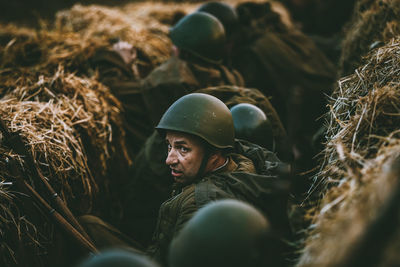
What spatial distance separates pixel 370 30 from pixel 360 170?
12.1 ft

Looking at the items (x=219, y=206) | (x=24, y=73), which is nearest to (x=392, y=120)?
(x=219, y=206)

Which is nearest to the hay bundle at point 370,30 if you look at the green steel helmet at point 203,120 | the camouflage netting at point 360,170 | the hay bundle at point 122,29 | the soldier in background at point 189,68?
the camouflage netting at point 360,170

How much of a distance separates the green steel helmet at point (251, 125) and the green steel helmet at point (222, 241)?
216 cm

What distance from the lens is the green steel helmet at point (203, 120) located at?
9.69 feet

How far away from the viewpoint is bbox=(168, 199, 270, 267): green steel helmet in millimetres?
1744

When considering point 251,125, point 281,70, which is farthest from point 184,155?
point 281,70

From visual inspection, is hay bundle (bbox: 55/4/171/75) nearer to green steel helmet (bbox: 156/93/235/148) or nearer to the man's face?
green steel helmet (bbox: 156/93/235/148)

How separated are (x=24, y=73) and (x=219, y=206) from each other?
12.5 ft

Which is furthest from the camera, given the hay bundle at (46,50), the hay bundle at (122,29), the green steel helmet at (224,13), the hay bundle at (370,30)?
the green steel helmet at (224,13)

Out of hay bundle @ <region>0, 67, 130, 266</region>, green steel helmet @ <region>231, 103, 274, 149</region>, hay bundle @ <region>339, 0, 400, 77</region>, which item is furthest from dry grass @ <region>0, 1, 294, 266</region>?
hay bundle @ <region>339, 0, 400, 77</region>

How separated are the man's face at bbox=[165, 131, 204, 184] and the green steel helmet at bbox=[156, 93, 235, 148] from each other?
3.1 inches

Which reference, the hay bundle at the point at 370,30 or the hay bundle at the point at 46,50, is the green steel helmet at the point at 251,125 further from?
the hay bundle at the point at 46,50

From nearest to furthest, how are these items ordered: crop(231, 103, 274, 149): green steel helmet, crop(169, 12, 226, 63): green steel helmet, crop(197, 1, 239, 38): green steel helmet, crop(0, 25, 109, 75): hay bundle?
crop(231, 103, 274, 149): green steel helmet → crop(169, 12, 226, 63): green steel helmet → crop(0, 25, 109, 75): hay bundle → crop(197, 1, 239, 38): green steel helmet

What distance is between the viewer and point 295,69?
7.32m
